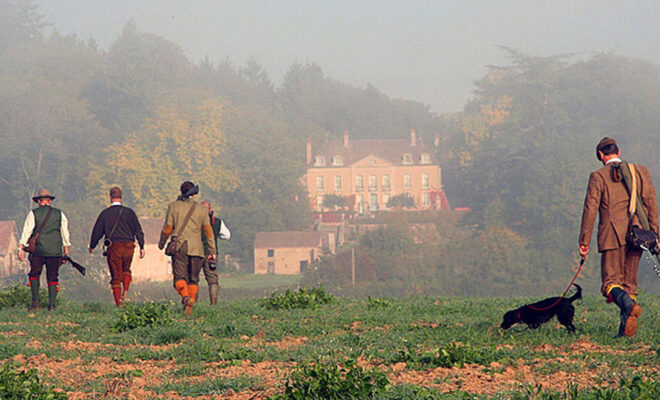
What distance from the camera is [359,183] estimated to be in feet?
373

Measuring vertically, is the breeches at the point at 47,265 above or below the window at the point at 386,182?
below

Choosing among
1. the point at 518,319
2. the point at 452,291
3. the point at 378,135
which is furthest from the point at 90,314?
the point at 378,135

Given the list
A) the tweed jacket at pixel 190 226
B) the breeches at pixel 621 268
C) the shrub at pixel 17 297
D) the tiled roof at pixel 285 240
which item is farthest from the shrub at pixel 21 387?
the tiled roof at pixel 285 240

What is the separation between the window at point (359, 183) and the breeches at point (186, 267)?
100387 millimetres

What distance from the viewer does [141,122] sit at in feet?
347

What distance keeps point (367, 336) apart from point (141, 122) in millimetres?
99827

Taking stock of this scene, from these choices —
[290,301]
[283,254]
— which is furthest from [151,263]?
[290,301]

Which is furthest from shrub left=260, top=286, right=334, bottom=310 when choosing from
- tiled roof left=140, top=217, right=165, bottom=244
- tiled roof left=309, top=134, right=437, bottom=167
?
tiled roof left=309, top=134, right=437, bottom=167

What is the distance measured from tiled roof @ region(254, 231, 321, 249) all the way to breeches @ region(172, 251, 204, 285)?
70.8 m

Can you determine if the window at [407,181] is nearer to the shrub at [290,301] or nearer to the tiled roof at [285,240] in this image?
the tiled roof at [285,240]

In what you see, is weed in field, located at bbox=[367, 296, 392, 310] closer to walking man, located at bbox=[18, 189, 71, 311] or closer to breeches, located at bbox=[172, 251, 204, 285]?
breeches, located at bbox=[172, 251, 204, 285]

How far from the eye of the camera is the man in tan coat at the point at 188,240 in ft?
42.1

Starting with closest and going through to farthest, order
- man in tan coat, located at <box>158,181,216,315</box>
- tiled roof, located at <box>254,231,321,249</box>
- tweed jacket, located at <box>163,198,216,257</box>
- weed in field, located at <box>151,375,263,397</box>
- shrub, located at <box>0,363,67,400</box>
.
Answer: shrub, located at <box>0,363,67,400</box>
weed in field, located at <box>151,375,263,397</box>
man in tan coat, located at <box>158,181,216,315</box>
tweed jacket, located at <box>163,198,216,257</box>
tiled roof, located at <box>254,231,321,249</box>

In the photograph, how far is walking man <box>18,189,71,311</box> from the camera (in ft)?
45.6
